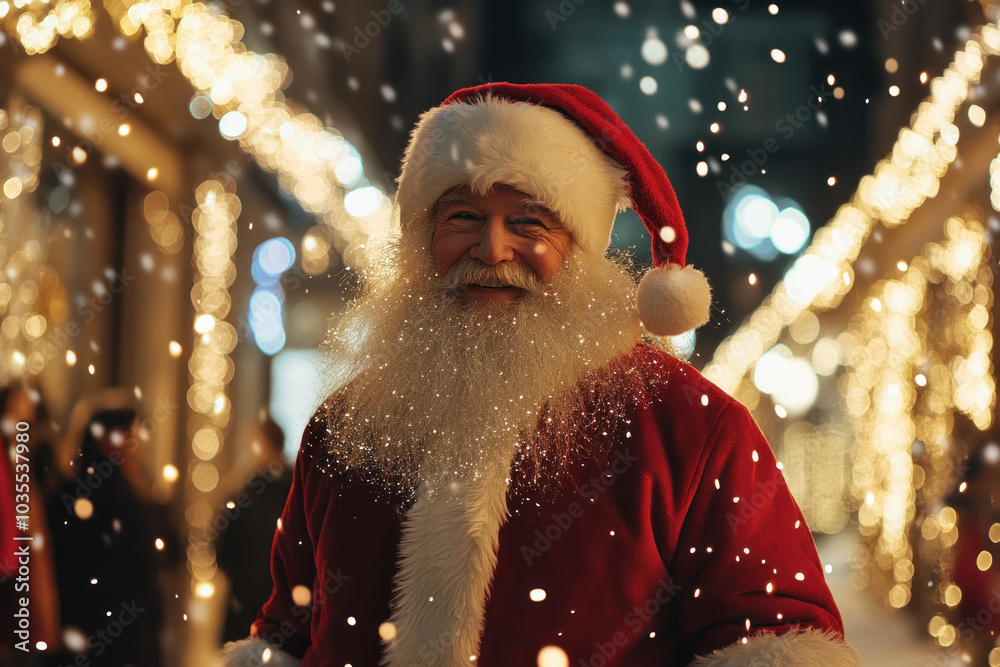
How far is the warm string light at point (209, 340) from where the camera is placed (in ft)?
15.0

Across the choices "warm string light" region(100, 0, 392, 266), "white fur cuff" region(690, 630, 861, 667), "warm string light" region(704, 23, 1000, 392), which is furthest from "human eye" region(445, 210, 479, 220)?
"warm string light" region(704, 23, 1000, 392)

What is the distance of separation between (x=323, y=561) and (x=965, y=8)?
307 cm

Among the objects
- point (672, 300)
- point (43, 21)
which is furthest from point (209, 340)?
point (672, 300)

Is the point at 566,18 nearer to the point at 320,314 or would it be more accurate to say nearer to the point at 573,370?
the point at 573,370

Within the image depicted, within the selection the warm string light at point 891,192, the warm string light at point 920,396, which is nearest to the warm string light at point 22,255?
the warm string light at point 891,192

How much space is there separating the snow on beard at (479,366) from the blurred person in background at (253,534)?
162 centimetres

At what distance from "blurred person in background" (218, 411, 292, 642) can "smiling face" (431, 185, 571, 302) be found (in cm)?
184

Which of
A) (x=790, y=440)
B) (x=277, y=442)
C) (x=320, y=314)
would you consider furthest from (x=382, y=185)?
(x=790, y=440)

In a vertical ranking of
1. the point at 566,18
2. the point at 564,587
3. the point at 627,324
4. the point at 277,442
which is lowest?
the point at 564,587

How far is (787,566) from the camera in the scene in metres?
1.29

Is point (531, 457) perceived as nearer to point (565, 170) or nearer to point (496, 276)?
point (496, 276)

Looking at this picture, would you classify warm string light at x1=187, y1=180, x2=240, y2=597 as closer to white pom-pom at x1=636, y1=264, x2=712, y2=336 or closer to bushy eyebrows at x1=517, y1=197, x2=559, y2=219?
bushy eyebrows at x1=517, y1=197, x2=559, y2=219

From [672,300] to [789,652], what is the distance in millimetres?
659

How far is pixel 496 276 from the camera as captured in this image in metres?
1.51
